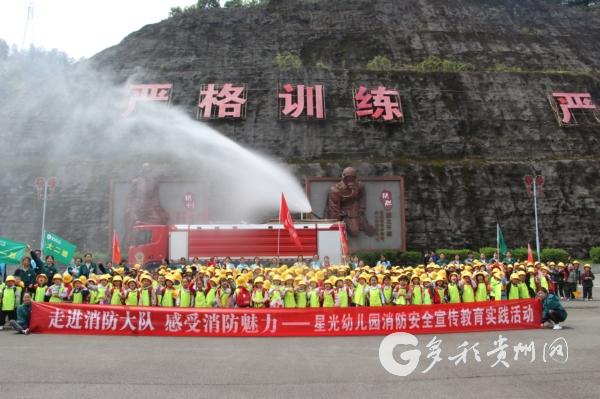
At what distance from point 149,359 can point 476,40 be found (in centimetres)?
4588

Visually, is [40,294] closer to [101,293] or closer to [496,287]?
[101,293]

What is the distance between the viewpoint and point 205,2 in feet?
224

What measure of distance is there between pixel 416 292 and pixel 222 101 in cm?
2362

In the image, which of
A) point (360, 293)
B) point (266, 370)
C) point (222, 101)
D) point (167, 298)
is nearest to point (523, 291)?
point (360, 293)

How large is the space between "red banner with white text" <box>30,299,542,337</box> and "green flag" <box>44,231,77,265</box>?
4.95 m

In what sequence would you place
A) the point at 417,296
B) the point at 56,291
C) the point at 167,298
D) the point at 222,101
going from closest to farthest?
the point at 56,291 < the point at 417,296 < the point at 167,298 < the point at 222,101

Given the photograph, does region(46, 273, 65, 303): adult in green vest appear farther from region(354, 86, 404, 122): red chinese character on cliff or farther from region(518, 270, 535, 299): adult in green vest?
region(354, 86, 404, 122): red chinese character on cliff

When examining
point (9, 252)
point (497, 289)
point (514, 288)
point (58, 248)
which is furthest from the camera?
point (58, 248)

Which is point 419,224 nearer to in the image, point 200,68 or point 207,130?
point 207,130

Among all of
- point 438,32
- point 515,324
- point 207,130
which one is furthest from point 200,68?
point 515,324

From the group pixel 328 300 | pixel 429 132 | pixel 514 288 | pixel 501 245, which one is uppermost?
pixel 429 132

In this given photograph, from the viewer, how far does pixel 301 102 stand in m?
33.7

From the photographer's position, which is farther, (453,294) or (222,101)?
(222,101)

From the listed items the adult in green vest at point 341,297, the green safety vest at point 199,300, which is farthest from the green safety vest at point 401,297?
the green safety vest at point 199,300
